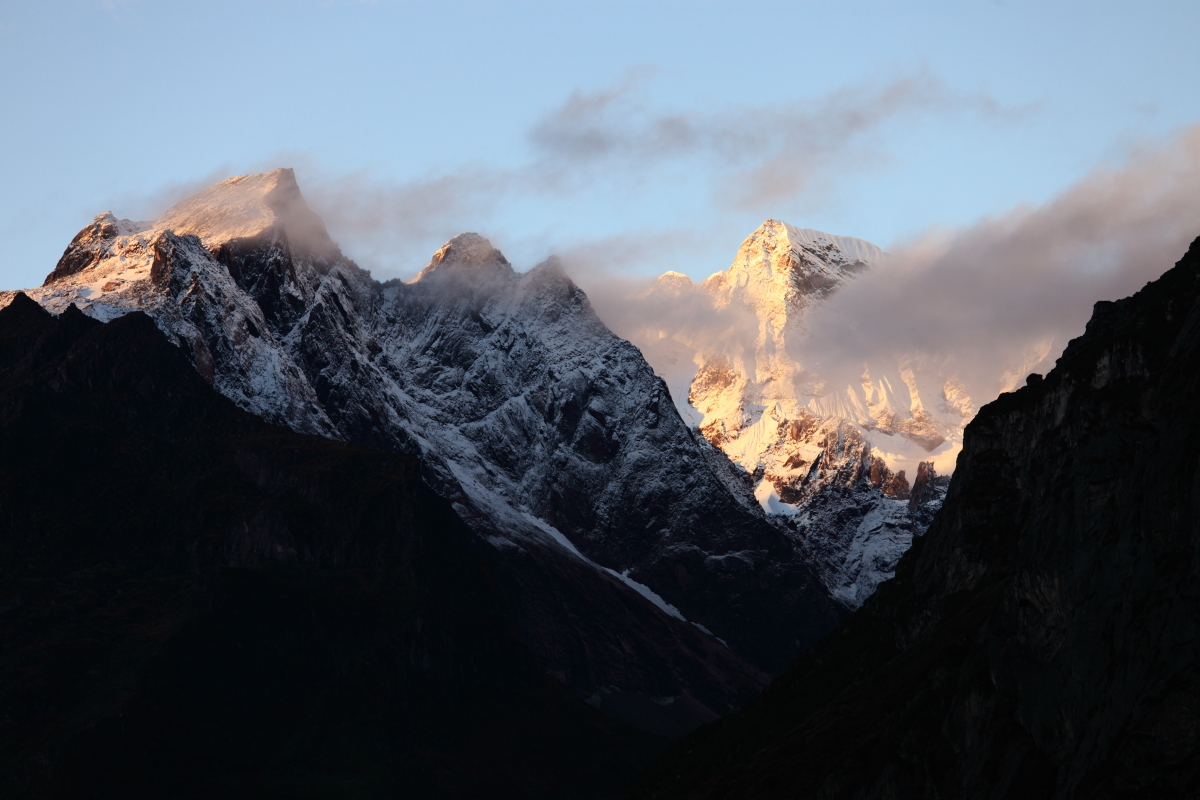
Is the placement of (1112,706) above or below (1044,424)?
below

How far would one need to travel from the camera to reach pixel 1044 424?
611 feet

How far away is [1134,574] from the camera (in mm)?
103750

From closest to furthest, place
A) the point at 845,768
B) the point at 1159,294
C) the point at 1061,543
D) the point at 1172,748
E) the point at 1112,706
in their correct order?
the point at 1172,748, the point at 1112,706, the point at 1061,543, the point at 845,768, the point at 1159,294

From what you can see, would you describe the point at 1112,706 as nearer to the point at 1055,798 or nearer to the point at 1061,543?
the point at 1055,798

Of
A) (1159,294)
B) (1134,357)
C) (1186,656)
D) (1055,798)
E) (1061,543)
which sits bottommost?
(1055,798)

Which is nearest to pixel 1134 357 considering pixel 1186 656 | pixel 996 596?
pixel 996 596

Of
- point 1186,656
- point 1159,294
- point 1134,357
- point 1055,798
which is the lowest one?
point 1055,798

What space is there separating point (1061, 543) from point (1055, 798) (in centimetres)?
1952

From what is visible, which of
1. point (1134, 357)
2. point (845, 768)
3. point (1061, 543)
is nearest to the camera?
point (1061, 543)

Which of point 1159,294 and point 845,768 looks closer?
point 845,768

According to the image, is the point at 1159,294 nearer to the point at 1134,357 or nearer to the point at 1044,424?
the point at 1044,424

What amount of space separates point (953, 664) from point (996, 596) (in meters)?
17.1

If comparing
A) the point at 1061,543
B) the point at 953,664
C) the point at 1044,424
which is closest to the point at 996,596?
the point at 953,664

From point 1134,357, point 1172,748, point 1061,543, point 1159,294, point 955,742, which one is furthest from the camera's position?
point 1159,294
